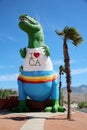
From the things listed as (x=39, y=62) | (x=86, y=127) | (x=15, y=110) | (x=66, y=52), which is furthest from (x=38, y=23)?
(x=86, y=127)

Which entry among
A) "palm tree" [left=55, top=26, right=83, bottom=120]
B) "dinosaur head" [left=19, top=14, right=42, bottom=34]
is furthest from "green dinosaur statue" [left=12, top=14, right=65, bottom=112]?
"palm tree" [left=55, top=26, right=83, bottom=120]

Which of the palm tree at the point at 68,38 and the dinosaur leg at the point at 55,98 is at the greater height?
the palm tree at the point at 68,38

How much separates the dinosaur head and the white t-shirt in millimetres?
1500

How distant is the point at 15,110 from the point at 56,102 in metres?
3.19

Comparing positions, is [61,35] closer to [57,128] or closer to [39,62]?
[39,62]

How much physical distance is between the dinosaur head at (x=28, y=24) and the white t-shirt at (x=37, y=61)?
150 centimetres

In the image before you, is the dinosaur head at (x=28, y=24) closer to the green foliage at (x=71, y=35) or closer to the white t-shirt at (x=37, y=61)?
the white t-shirt at (x=37, y=61)

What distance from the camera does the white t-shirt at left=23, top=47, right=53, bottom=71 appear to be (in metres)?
26.5

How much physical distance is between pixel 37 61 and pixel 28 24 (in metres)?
2.89

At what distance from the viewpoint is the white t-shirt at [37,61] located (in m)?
26.5

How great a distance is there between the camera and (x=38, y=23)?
1077 inches

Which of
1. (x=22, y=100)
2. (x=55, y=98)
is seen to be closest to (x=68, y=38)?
(x=55, y=98)

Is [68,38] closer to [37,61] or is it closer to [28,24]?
[37,61]

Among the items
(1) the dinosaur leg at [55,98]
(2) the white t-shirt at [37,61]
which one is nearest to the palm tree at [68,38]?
(2) the white t-shirt at [37,61]
